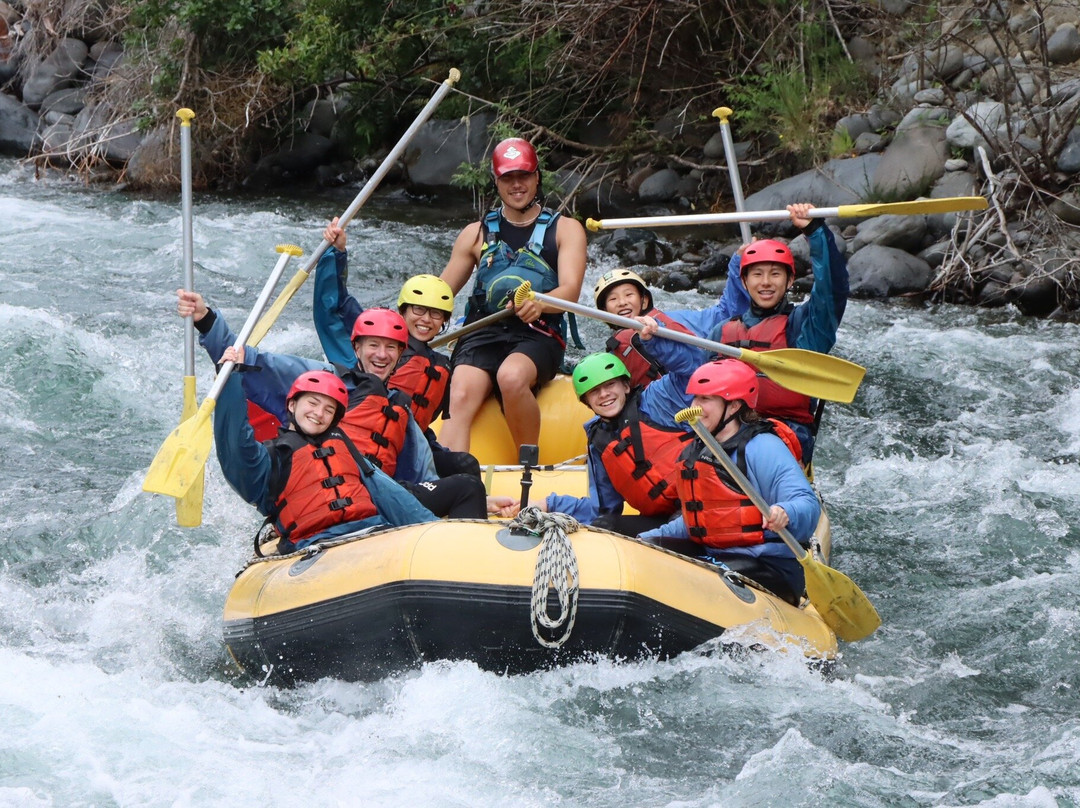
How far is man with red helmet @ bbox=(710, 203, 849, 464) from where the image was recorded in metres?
4.99

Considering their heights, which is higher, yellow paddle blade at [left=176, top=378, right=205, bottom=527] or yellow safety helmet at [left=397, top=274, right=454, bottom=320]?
yellow safety helmet at [left=397, top=274, right=454, bottom=320]

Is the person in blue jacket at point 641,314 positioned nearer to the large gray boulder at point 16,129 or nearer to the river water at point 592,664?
the river water at point 592,664

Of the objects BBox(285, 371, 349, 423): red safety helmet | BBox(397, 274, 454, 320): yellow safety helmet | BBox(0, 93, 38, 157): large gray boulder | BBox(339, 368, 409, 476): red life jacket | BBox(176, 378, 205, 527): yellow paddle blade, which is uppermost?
BBox(0, 93, 38, 157): large gray boulder

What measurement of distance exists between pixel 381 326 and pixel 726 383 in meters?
1.30

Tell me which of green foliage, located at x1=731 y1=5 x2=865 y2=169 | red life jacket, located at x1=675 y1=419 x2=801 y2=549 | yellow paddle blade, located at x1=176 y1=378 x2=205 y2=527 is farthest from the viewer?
green foliage, located at x1=731 y1=5 x2=865 y2=169

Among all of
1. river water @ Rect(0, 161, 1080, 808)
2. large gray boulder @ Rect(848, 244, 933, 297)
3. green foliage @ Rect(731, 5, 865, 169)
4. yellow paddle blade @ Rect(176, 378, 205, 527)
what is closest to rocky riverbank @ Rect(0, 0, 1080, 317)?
large gray boulder @ Rect(848, 244, 933, 297)

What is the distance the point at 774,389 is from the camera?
5.11 meters

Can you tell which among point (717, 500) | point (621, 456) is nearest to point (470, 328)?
point (621, 456)

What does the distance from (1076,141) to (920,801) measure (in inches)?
260

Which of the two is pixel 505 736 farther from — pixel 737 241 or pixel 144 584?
pixel 737 241

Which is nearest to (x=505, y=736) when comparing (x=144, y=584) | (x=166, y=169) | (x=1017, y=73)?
(x=144, y=584)

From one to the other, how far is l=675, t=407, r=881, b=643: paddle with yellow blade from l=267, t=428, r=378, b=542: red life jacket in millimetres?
1092

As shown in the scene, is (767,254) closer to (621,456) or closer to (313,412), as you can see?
(621,456)

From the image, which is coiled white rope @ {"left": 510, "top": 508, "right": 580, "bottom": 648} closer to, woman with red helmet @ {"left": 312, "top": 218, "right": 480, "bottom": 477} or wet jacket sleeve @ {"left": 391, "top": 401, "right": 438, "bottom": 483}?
wet jacket sleeve @ {"left": 391, "top": 401, "right": 438, "bottom": 483}
